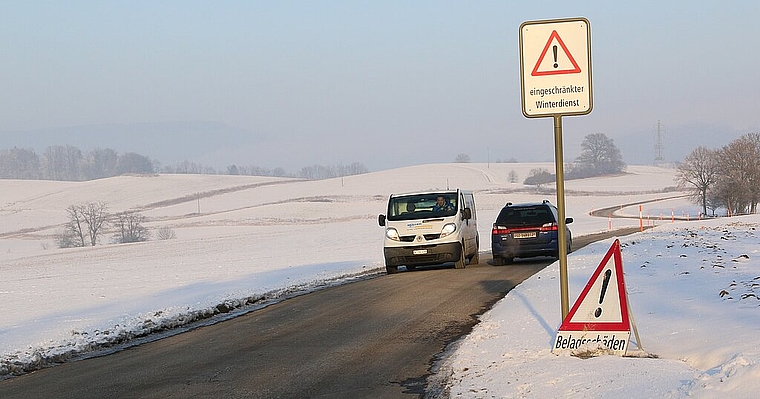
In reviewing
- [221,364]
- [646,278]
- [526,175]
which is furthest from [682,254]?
[526,175]

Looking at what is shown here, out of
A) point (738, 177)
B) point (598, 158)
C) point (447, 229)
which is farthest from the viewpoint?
point (598, 158)

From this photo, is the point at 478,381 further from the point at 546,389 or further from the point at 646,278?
the point at 646,278

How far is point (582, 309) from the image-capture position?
7953 millimetres

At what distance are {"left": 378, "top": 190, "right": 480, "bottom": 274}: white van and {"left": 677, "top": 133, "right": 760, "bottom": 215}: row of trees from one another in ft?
209

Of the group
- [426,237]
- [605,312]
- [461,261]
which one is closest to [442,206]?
[426,237]

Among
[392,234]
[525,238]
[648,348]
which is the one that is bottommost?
[525,238]

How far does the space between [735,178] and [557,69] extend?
269 ft

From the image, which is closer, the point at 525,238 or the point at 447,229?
the point at 447,229

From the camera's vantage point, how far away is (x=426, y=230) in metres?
22.9

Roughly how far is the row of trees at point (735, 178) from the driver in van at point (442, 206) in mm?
63735

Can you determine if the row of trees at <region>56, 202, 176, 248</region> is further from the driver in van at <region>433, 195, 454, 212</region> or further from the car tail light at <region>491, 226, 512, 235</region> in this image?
the car tail light at <region>491, 226, 512, 235</region>

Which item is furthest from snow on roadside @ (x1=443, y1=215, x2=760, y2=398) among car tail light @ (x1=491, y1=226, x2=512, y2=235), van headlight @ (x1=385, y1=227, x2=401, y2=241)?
car tail light @ (x1=491, y1=226, x2=512, y2=235)

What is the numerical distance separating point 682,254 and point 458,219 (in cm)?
633

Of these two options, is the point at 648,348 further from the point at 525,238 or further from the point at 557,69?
the point at 525,238
